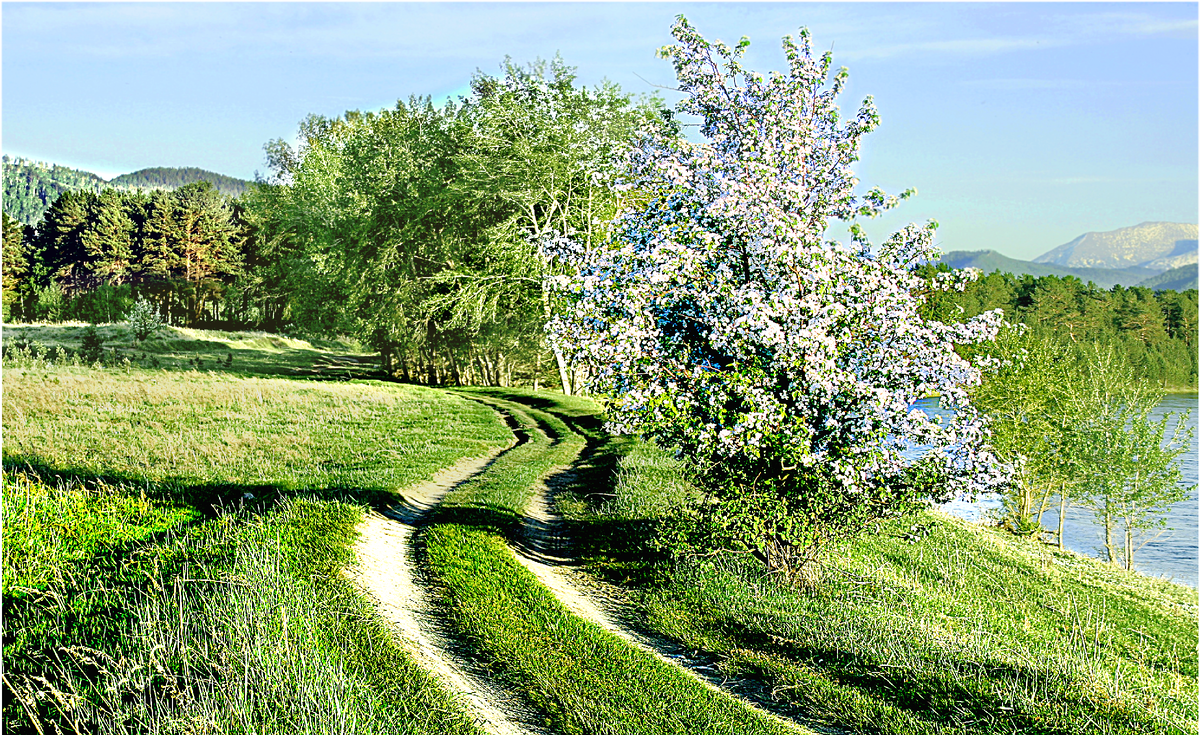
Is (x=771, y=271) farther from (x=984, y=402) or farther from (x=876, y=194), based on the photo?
(x=984, y=402)

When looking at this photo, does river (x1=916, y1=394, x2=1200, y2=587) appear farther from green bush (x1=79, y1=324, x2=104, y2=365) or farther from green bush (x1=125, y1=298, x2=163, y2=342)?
green bush (x1=125, y1=298, x2=163, y2=342)

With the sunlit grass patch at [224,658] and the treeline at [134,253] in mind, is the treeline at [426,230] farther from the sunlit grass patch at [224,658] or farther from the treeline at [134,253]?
the sunlit grass patch at [224,658]

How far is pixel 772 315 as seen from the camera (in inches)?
370

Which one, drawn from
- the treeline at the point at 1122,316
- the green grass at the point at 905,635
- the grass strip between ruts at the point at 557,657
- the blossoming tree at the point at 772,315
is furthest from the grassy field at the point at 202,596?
the treeline at the point at 1122,316

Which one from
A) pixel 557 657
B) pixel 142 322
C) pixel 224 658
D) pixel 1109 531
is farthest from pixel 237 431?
pixel 142 322

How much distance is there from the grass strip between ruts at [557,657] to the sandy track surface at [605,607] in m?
0.26

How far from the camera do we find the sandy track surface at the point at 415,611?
24.3ft

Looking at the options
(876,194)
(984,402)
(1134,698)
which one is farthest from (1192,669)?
(984,402)

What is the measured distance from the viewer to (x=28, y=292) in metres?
77.1

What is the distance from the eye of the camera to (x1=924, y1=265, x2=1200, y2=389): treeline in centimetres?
8238

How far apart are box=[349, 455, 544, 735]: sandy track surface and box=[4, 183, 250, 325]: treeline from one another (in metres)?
72.7

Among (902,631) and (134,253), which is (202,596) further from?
(134,253)

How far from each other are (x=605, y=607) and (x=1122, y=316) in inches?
4346

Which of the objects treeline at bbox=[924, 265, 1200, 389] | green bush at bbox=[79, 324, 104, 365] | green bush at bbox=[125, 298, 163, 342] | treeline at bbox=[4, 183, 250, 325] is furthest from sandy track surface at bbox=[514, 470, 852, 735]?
treeline at bbox=[4, 183, 250, 325]
